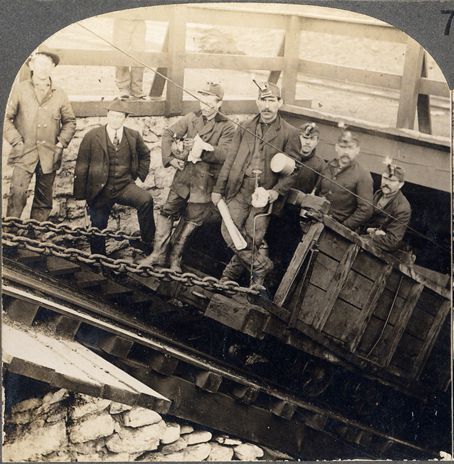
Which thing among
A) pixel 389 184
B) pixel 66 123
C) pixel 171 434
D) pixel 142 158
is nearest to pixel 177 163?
pixel 142 158

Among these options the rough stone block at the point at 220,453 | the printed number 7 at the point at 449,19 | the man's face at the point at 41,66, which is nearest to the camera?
the man's face at the point at 41,66

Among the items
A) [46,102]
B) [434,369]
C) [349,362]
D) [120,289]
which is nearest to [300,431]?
[349,362]

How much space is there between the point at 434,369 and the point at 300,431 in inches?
31.6

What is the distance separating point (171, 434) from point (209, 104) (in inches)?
68.2

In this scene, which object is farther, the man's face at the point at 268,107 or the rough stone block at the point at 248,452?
A: the rough stone block at the point at 248,452

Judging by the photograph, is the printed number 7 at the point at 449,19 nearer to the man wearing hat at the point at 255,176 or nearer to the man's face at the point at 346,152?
the man's face at the point at 346,152

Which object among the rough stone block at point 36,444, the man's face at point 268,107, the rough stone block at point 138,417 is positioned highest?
the man's face at point 268,107

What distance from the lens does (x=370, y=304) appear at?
427cm

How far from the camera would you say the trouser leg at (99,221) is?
13.5 feet

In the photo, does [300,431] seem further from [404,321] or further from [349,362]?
[404,321]

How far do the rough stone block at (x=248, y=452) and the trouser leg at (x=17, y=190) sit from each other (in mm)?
1697

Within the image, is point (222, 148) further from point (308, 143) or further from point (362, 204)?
point (362, 204)

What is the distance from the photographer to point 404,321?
14.2ft

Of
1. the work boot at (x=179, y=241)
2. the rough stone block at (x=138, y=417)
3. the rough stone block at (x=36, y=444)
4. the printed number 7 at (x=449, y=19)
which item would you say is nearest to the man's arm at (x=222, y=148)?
the work boot at (x=179, y=241)
